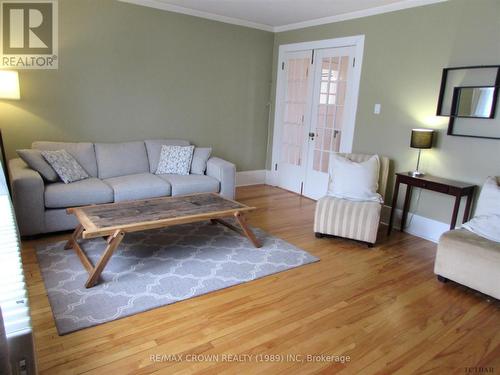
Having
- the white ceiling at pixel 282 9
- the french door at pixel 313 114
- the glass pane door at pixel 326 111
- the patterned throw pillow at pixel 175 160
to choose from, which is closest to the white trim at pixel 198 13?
the white ceiling at pixel 282 9

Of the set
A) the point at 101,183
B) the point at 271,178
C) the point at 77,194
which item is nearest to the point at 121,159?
the point at 101,183

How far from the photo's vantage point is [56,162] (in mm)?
3529

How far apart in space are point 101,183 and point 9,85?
4.15ft

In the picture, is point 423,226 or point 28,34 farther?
point 423,226

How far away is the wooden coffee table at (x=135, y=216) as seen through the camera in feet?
8.25

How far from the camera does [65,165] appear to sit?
3590 millimetres

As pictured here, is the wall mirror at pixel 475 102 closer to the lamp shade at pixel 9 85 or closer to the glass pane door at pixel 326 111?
the glass pane door at pixel 326 111

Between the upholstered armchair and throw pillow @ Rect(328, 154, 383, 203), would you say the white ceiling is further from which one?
the upholstered armchair

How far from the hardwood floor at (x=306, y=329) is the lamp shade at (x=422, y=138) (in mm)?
1284

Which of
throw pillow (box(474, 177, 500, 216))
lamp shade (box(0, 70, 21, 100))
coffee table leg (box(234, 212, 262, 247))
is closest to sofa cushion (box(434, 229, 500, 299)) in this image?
throw pillow (box(474, 177, 500, 216))

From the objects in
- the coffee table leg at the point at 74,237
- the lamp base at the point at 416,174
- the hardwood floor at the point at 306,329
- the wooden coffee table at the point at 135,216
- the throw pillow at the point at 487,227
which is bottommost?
the hardwood floor at the point at 306,329

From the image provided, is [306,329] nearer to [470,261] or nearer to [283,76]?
[470,261]

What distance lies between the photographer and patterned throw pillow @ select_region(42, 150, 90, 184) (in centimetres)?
351

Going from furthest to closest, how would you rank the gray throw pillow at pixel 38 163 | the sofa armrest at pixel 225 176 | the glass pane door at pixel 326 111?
the glass pane door at pixel 326 111
the sofa armrest at pixel 225 176
the gray throw pillow at pixel 38 163
